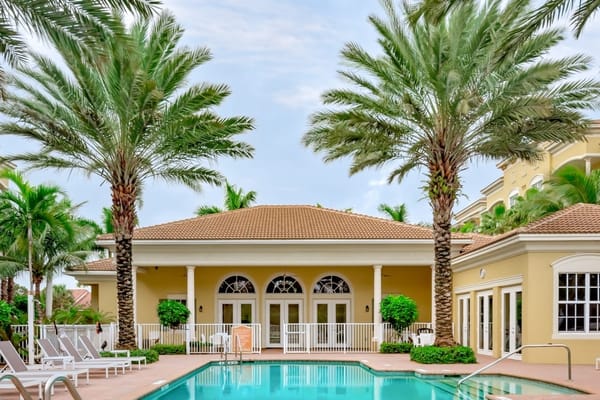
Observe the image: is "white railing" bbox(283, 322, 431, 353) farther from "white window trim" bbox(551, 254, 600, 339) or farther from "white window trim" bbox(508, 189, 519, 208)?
"white window trim" bbox(508, 189, 519, 208)

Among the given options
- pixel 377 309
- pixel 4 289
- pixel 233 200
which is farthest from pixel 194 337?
pixel 233 200

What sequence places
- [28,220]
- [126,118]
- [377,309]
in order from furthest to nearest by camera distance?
[377,309] < [28,220] < [126,118]

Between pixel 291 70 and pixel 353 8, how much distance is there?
5529 millimetres

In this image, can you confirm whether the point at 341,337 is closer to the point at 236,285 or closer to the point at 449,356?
the point at 236,285

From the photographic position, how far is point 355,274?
3238 centimetres

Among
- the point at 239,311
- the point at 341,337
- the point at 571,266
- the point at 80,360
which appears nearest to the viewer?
the point at 80,360

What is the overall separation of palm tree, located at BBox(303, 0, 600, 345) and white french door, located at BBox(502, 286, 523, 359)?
2.05m

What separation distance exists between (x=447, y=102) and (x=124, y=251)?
11.0 meters

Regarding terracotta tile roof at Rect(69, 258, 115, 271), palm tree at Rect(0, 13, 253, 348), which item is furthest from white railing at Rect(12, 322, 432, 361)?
palm tree at Rect(0, 13, 253, 348)

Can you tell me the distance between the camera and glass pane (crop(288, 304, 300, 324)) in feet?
106

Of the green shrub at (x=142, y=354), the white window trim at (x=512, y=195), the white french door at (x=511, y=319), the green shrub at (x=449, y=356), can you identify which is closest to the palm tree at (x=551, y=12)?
the white french door at (x=511, y=319)

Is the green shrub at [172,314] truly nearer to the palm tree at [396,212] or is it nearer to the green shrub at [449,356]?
the green shrub at [449,356]

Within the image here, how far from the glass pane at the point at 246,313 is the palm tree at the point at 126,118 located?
9179 millimetres

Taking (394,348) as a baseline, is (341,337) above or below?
below
